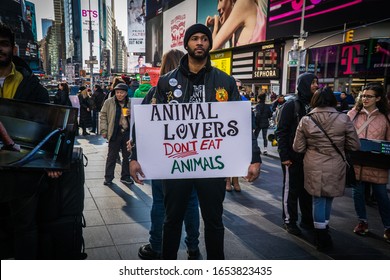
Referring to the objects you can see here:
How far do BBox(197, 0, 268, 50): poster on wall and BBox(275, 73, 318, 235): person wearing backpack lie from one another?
29.1 metres

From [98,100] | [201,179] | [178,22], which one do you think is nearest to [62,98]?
[98,100]

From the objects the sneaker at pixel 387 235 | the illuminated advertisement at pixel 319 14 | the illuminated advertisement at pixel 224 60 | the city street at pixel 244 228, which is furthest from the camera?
the illuminated advertisement at pixel 224 60

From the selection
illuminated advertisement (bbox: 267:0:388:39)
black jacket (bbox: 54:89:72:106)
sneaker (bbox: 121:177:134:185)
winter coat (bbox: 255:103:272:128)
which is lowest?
sneaker (bbox: 121:177:134:185)

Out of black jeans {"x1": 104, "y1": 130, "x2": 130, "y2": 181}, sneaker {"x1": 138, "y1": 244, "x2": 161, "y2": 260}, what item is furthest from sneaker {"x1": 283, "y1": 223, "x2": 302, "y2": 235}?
black jeans {"x1": 104, "y1": 130, "x2": 130, "y2": 181}

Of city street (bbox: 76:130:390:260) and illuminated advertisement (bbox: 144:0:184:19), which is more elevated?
illuminated advertisement (bbox: 144:0:184:19)

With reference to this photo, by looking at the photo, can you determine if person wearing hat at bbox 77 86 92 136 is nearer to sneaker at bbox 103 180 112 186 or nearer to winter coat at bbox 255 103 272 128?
winter coat at bbox 255 103 272 128

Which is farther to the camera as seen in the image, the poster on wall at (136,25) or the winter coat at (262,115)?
the poster on wall at (136,25)

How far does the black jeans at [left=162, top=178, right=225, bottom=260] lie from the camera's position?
258cm

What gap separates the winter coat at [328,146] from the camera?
143 inches

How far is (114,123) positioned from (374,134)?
438 cm

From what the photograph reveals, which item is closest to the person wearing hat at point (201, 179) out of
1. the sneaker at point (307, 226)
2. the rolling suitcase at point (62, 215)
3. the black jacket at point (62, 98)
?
the rolling suitcase at point (62, 215)

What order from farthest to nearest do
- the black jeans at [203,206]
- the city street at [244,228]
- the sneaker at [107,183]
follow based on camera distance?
the sneaker at [107,183], the city street at [244,228], the black jeans at [203,206]

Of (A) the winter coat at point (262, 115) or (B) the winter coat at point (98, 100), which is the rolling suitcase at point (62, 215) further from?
(B) the winter coat at point (98, 100)
